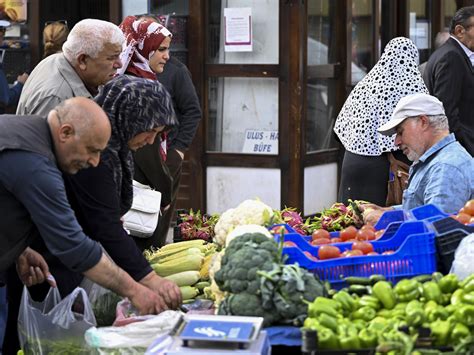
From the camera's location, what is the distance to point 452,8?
43.5 ft

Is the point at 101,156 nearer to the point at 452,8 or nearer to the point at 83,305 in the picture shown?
the point at 83,305

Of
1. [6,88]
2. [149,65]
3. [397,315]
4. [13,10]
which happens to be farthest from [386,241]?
[13,10]

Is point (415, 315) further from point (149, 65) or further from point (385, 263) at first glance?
point (149, 65)

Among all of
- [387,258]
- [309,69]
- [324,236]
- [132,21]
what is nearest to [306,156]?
[309,69]

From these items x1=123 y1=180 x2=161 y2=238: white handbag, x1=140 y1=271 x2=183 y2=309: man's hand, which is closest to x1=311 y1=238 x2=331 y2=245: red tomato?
x1=140 y1=271 x2=183 y2=309: man's hand

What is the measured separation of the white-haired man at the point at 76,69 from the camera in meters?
5.66

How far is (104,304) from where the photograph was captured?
497 centimetres

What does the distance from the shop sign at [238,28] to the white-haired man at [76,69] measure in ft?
11.5

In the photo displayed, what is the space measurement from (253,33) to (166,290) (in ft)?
16.9

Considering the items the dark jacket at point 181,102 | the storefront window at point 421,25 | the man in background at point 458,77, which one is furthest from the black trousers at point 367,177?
the storefront window at point 421,25

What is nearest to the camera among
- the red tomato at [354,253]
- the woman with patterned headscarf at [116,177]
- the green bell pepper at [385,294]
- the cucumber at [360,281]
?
the green bell pepper at [385,294]

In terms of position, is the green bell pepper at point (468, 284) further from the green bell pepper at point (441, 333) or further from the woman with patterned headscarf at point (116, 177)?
the woman with patterned headscarf at point (116, 177)

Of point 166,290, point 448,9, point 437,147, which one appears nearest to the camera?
point 166,290

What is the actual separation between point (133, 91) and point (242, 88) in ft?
16.1
